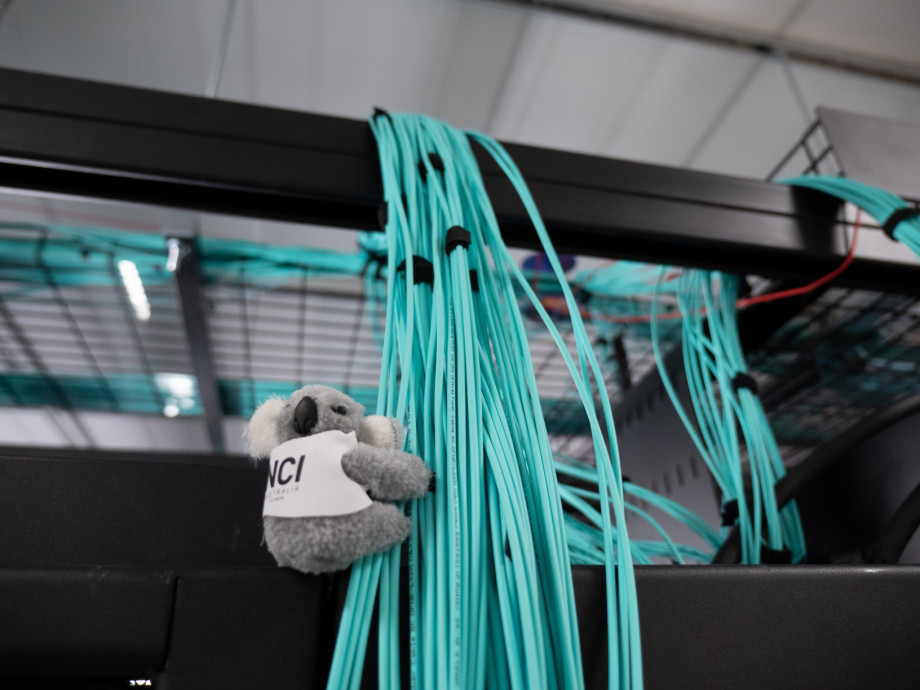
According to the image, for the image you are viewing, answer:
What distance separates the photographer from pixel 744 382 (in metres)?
0.58

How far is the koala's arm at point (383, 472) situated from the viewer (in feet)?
0.80

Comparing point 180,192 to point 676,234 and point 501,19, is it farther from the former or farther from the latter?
point 501,19

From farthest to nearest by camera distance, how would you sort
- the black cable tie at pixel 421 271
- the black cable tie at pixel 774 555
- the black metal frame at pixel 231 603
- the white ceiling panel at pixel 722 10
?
the white ceiling panel at pixel 722 10
the black cable tie at pixel 774 555
the black cable tie at pixel 421 271
the black metal frame at pixel 231 603

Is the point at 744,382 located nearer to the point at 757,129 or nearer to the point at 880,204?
the point at 880,204

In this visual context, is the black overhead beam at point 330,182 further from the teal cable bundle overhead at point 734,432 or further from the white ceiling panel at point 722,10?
the white ceiling panel at point 722,10

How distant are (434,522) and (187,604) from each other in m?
0.11

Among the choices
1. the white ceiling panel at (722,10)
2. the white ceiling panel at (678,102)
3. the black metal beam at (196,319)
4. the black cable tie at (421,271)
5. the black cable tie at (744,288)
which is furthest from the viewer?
the white ceiling panel at (678,102)

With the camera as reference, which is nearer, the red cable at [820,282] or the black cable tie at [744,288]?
the red cable at [820,282]

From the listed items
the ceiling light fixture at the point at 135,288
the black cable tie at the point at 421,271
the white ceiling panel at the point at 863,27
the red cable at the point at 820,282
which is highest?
the white ceiling panel at the point at 863,27

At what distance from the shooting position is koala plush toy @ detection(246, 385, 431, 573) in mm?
234

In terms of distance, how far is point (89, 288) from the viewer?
1023mm

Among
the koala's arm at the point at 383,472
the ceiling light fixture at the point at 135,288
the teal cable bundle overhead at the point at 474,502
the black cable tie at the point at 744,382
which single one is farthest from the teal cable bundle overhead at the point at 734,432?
the ceiling light fixture at the point at 135,288

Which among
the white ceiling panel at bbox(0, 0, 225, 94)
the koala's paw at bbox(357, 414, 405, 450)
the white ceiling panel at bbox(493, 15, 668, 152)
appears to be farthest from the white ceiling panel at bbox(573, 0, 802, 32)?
the koala's paw at bbox(357, 414, 405, 450)

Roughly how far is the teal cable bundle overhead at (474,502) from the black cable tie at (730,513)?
11.4 inches
